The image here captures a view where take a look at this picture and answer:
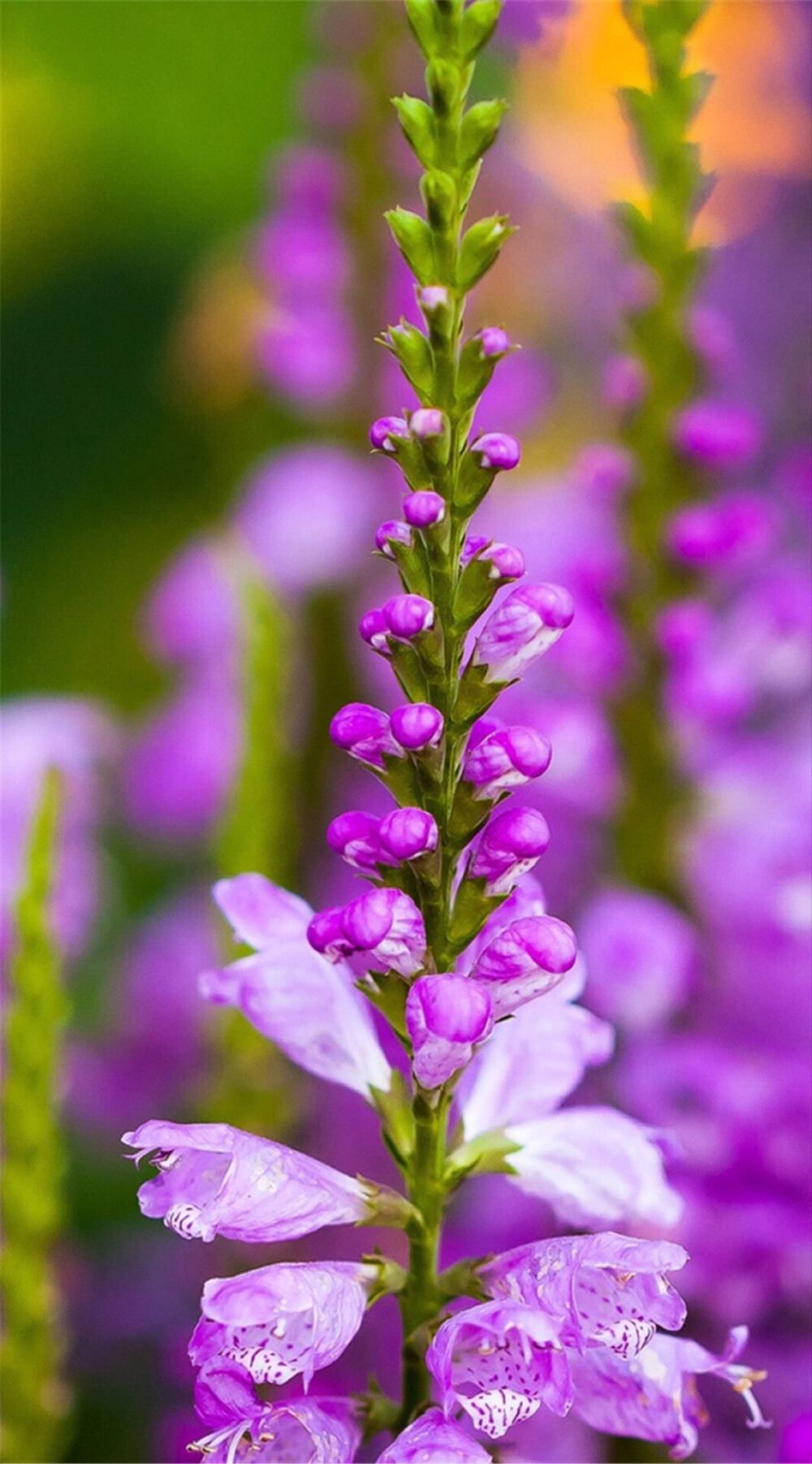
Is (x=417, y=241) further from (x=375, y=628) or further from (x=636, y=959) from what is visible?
(x=636, y=959)

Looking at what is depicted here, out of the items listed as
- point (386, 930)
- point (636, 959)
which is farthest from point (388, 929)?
point (636, 959)

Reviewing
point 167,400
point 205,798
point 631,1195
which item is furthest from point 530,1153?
A: point 167,400

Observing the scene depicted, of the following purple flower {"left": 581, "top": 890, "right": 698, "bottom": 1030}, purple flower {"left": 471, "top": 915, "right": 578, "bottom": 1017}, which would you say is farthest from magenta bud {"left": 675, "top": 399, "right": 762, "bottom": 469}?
purple flower {"left": 471, "top": 915, "right": 578, "bottom": 1017}

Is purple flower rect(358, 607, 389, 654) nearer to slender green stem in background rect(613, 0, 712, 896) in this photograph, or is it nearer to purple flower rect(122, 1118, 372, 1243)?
purple flower rect(122, 1118, 372, 1243)

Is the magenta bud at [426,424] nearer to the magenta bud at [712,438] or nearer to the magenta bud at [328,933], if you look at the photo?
the magenta bud at [328,933]

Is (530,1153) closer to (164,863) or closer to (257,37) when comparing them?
(164,863)

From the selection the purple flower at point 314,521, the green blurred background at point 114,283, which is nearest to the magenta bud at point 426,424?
the purple flower at point 314,521
